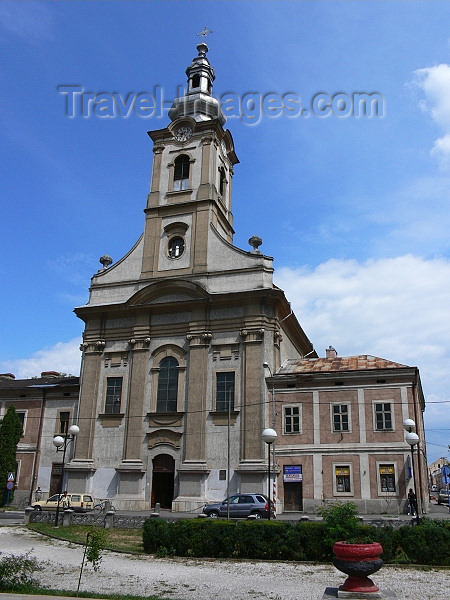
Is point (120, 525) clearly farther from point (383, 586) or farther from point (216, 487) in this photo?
point (383, 586)

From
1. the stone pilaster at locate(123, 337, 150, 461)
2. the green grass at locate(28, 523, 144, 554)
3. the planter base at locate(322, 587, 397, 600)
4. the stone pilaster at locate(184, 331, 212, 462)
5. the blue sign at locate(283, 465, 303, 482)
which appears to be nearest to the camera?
the planter base at locate(322, 587, 397, 600)

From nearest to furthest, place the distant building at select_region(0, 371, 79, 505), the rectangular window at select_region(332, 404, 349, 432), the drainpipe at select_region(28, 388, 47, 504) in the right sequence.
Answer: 1. the rectangular window at select_region(332, 404, 349, 432)
2. the distant building at select_region(0, 371, 79, 505)
3. the drainpipe at select_region(28, 388, 47, 504)

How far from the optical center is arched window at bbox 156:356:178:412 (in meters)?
35.9

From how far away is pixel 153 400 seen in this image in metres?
36.3

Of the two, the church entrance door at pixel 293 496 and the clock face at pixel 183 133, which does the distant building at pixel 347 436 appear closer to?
the church entrance door at pixel 293 496

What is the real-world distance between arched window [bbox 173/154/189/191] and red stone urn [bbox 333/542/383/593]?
108 feet

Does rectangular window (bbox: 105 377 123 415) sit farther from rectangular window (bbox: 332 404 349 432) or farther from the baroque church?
rectangular window (bbox: 332 404 349 432)

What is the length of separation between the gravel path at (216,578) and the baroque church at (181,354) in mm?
15532

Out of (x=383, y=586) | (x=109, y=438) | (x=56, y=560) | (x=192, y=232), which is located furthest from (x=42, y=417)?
(x=383, y=586)

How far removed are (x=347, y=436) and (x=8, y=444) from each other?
909 inches

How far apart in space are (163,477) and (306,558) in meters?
19.3

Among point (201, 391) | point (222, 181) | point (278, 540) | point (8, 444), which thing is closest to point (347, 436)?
point (201, 391)

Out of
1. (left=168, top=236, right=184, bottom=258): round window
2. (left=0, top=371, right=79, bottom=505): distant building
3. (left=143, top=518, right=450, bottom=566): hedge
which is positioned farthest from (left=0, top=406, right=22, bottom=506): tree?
(left=143, top=518, right=450, bottom=566): hedge

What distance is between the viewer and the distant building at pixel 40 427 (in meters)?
38.3
